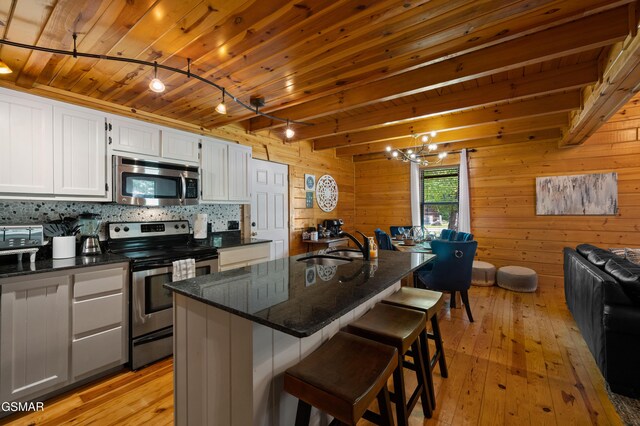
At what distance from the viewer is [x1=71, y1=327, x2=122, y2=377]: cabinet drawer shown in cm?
206

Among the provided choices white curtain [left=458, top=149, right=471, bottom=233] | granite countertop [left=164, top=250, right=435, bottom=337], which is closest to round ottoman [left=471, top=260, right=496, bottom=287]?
white curtain [left=458, top=149, right=471, bottom=233]

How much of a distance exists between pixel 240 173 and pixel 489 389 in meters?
3.30

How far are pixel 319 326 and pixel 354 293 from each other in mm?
362

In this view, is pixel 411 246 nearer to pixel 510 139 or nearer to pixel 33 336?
pixel 510 139

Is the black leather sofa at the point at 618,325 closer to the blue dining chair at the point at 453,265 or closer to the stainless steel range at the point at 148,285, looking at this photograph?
the blue dining chair at the point at 453,265

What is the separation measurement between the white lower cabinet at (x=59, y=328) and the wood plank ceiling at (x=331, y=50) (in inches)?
62.6

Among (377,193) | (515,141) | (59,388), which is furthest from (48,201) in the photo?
(515,141)

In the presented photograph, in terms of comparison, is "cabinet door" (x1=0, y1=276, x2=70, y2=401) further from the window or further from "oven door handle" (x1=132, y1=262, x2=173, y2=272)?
the window

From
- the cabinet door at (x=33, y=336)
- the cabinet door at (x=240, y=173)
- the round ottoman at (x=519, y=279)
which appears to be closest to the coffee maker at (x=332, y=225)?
the cabinet door at (x=240, y=173)

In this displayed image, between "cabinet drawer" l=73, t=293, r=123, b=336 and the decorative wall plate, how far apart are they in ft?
11.7

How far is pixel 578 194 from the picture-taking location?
14.0ft

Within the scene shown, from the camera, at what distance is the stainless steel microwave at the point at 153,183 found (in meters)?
2.55

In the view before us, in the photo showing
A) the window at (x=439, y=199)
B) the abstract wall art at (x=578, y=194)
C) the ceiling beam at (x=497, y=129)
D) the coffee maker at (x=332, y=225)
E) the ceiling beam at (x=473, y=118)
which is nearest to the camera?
the ceiling beam at (x=473, y=118)

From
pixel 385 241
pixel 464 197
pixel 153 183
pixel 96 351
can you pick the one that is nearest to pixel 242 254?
pixel 153 183
